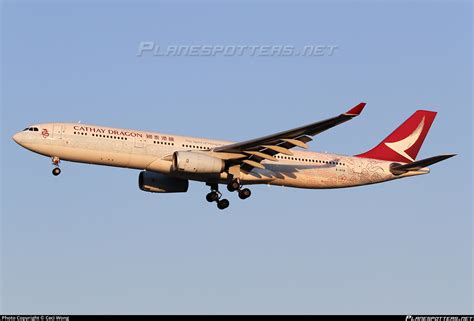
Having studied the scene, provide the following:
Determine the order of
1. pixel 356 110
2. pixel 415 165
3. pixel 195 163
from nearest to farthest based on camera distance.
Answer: pixel 356 110 → pixel 195 163 → pixel 415 165

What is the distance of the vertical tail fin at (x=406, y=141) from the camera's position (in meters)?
60.2

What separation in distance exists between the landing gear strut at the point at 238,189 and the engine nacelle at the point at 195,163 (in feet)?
6.72

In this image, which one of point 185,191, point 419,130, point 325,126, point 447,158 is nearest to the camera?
point 325,126

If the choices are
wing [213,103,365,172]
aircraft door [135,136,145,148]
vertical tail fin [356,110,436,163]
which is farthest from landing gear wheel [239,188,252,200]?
vertical tail fin [356,110,436,163]

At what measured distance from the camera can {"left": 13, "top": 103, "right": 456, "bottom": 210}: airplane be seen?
51031 millimetres

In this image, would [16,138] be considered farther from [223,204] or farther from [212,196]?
[223,204]

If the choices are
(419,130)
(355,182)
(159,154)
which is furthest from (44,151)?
(419,130)

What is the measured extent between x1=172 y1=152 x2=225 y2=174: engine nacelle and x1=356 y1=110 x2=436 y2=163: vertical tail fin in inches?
469

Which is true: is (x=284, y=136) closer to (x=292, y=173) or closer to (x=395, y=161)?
(x=292, y=173)

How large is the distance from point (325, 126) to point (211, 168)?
684cm

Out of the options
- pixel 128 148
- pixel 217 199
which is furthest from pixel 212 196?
pixel 128 148

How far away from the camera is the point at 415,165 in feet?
186

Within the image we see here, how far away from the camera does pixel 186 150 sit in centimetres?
5291

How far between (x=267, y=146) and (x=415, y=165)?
995cm
